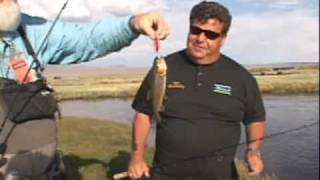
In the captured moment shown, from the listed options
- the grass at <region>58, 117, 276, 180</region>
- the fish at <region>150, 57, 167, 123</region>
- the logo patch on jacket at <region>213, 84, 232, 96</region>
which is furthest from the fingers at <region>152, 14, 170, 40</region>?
the grass at <region>58, 117, 276, 180</region>

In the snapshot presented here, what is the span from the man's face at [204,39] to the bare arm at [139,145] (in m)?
0.76

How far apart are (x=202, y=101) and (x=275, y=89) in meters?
53.6

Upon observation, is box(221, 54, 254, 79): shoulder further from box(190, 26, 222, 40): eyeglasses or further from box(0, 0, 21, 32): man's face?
box(0, 0, 21, 32): man's face

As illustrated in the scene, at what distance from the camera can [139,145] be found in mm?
5699

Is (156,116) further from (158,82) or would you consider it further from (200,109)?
(158,82)

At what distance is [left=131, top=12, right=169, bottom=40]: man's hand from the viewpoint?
13.3ft

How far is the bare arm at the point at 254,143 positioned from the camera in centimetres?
593

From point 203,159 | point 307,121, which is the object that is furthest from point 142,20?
point 307,121

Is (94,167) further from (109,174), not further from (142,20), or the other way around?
(142,20)

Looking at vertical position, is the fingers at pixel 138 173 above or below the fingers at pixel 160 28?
below

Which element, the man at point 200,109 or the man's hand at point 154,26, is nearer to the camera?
the man's hand at point 154,26

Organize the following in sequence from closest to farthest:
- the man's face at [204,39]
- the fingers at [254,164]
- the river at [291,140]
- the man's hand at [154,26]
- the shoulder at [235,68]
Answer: the man's hand at [154,26] → the man's face at [204,39] → the shoulder at [235,68] → the fingers at [254,164] → the river at [291,140]

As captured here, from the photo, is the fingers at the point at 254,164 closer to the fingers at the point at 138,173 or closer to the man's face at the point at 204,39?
the fingers at the point at 138,173

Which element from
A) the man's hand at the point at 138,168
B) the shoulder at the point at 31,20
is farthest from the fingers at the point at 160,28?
the man's hand at the point at 138,168
